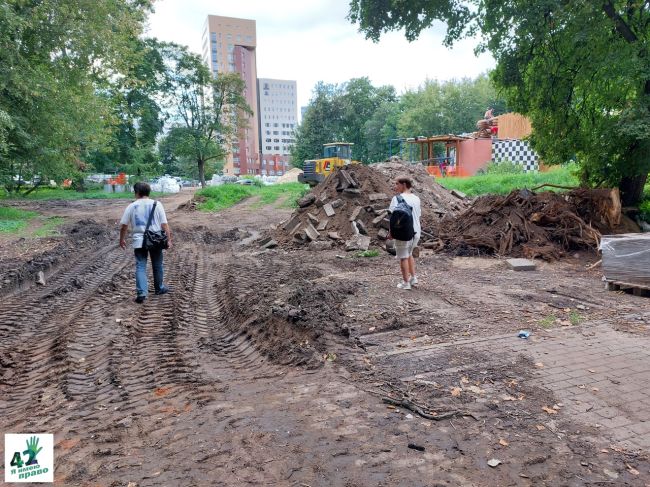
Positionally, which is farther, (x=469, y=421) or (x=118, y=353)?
(x=118, y=353)

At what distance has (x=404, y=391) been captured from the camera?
3.72m

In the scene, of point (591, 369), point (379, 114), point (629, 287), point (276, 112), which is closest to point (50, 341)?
point (591, 369)

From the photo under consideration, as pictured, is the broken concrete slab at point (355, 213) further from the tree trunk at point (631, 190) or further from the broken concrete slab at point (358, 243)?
the tree trunk at point (631, 190)

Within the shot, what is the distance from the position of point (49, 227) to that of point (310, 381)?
51.8 feet

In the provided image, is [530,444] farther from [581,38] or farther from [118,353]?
[581,38]

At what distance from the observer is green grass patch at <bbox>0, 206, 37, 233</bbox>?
50.5ft

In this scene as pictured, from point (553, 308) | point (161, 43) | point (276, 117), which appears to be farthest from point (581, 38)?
point (276, 117)

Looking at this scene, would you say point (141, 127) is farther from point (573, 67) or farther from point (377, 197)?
point (573, 67)

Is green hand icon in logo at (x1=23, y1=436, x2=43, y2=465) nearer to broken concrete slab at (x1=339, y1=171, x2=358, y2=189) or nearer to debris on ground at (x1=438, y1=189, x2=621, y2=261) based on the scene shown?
debris on ground at (x1=438, y1=189, x2=621, y2=261)

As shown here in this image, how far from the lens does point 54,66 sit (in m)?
15.9

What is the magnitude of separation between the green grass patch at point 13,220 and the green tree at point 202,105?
870 inches

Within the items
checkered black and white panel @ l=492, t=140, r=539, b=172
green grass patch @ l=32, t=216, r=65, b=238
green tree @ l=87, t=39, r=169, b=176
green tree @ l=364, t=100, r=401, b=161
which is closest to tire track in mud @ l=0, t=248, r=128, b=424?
green grass patch @ l=32, t=216, r=65, b=238

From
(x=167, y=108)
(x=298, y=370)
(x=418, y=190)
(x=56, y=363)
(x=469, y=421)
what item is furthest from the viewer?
(x=167, y=108)

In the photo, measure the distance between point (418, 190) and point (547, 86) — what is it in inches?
214
